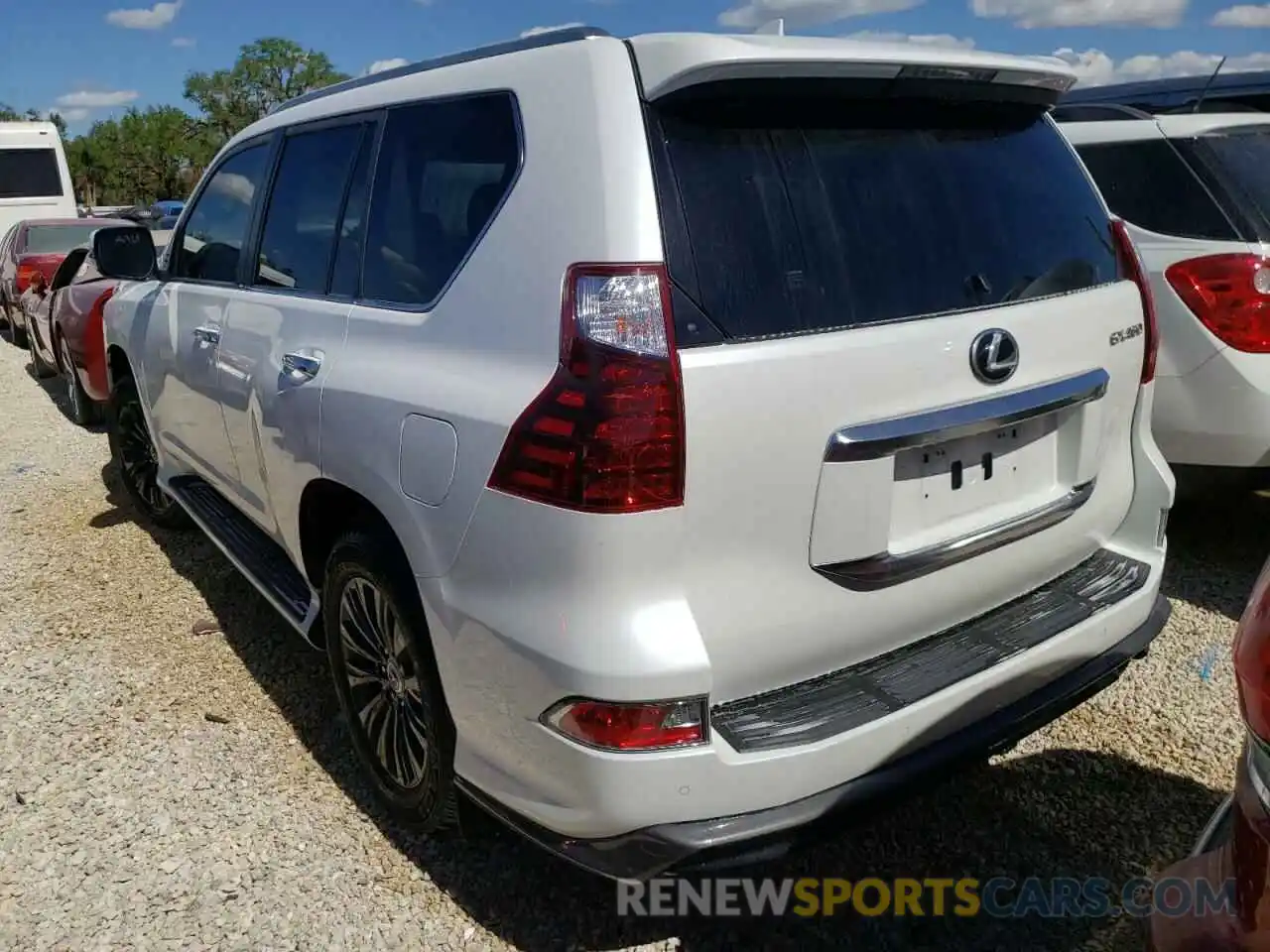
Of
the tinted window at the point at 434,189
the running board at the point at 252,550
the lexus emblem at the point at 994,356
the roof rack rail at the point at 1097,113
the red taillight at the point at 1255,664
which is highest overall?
the roof rack rail at the point at 1097,113

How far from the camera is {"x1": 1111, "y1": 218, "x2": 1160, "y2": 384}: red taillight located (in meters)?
2.61

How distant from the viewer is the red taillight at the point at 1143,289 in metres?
2.61

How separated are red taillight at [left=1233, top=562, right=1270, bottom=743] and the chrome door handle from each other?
7.04ft

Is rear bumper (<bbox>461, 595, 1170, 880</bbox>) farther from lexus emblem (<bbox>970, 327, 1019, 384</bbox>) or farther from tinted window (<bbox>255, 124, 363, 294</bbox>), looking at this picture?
tinted window (<bbox>255, 124, 363, 294</bbox>)

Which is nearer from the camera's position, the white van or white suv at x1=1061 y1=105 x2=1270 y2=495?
white suv at x1=1061 y1=105 x2=1270 y2=495

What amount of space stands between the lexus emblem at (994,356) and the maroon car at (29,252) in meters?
11.5

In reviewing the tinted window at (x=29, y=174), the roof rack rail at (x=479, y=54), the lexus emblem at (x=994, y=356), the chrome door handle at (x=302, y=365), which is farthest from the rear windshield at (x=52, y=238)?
the lexus emblem at (x=994, y=356)

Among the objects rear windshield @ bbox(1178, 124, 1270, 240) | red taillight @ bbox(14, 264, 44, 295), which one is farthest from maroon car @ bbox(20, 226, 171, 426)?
rear windshield @ bbox(1178, 124, 1270, 240)

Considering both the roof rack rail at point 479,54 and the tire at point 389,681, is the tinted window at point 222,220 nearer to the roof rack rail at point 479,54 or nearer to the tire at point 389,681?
the roof rack rail at point 479,54

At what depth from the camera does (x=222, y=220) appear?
3.82 m

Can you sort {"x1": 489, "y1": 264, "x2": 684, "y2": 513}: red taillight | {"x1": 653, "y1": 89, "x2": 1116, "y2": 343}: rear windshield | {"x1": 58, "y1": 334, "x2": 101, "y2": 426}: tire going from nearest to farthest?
{"x1": 489, "y1": 264, "x2": 684, "y2": 513}: red taillight → {"x1": 653, "y1": 89, "x2": 1116, "y2": 343}: rear windshield → {"x1": 58, "y1": 334, "x2": 101, "y2": 426}: tire

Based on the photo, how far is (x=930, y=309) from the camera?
2.13 meters

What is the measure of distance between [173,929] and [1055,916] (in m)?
2.12

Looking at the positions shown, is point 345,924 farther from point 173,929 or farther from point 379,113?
point 379,113
